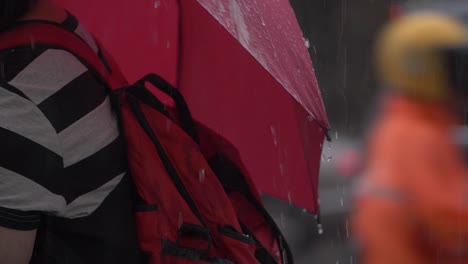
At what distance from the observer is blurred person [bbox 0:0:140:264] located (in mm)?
1576

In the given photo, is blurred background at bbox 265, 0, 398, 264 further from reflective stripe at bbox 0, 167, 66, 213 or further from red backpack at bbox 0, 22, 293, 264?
reflective stripe at bbox 0, 167, 66, 213

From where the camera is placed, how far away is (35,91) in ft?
5.33

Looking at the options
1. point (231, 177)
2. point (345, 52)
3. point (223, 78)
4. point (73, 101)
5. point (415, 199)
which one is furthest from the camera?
point (345, 52)

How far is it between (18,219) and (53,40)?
34 centimetres

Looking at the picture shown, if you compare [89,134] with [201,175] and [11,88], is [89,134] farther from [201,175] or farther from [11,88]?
[201,175]

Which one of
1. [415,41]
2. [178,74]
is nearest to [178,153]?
[178,74]

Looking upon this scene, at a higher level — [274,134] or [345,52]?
[274,134]

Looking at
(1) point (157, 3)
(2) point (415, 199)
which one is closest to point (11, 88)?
(1) point (157, 3)

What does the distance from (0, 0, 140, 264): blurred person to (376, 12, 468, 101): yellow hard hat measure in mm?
1798

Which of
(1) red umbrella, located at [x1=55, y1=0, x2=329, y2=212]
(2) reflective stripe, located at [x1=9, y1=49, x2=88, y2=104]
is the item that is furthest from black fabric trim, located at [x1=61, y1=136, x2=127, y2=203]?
(1) red umbrella, located at [x1=55, y1=0, x2=329, y2=212]

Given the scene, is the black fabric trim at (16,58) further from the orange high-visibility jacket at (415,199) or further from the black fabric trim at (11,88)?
the orange high-visibility jacket at (415,199)

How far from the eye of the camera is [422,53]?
3.44m

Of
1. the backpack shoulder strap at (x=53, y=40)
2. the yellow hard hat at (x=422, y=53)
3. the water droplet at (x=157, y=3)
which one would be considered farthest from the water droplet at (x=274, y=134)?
the yellow hard hat at (x=422, y=53)

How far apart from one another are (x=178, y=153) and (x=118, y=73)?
0.21 meters
